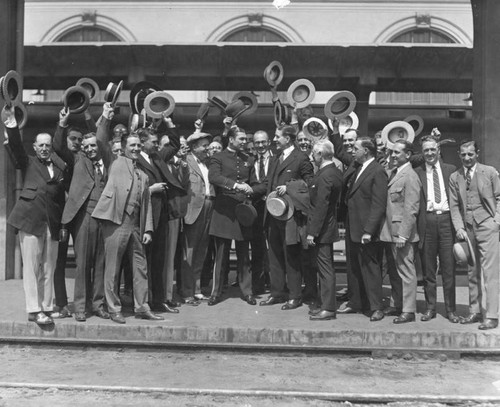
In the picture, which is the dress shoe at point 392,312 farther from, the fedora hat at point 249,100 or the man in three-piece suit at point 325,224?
the fedora hat at point 249,100

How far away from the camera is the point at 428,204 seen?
729cm

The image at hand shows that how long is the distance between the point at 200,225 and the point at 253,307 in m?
1.28

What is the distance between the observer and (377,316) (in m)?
7.12

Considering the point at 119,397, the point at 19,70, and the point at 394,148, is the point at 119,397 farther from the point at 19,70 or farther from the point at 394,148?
the point at 19,70

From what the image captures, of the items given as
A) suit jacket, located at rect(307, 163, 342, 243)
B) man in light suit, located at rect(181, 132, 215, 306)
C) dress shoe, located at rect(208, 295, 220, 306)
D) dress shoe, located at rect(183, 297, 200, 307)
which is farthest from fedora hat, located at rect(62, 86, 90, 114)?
suit jacket, located at rect(307, 163, 342, 243)

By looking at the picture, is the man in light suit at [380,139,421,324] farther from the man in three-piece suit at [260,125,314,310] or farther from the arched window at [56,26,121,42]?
the arched window at [56,26,121,42]

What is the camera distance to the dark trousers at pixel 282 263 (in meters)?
7.81

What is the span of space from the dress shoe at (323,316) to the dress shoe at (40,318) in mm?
2875

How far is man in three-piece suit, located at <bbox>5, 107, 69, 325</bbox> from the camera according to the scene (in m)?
6.71

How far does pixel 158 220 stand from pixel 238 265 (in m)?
1.26

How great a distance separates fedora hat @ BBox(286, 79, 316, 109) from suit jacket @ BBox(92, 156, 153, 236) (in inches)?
124

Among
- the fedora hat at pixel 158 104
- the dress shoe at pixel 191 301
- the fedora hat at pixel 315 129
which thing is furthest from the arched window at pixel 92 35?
the dress shoe at pixel 191 301

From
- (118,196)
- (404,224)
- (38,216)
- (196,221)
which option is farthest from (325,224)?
(38,216)

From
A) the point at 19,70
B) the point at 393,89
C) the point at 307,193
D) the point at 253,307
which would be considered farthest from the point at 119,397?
the point at 393,89
